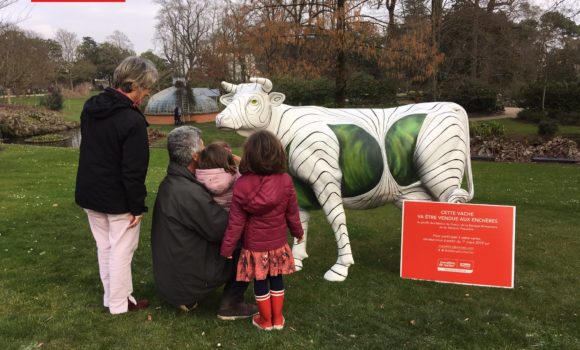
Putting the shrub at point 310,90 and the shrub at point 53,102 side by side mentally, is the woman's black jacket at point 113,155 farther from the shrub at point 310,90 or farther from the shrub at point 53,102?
the shrub at point 53,102

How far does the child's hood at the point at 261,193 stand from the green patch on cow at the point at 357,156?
1402mm

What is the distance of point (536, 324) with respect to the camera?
12.1 ft

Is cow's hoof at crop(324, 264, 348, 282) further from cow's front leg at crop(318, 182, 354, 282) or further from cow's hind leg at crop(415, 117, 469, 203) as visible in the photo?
cow's hind leg at crop(415, 117, 469, 203)

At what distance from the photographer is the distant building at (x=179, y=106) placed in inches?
1286

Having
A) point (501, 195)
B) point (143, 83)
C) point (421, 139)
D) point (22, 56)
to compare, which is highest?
point (22, 56)

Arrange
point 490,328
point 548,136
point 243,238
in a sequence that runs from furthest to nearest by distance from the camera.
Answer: point 548,136
point 490,328
point 243,238

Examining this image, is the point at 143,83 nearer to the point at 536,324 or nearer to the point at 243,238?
the point at 243,238

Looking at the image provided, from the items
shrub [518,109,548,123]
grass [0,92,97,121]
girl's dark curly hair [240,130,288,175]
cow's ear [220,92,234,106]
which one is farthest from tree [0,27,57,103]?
shrub [518,109,548,123]

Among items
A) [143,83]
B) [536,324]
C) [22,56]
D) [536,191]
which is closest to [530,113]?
[536,191]

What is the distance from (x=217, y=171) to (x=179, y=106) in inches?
1203

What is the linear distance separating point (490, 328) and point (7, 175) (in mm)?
11661

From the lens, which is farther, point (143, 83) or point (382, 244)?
point (382, 244)

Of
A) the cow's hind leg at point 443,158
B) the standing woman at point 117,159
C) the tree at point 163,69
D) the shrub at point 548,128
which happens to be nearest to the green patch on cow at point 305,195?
the cow's hind leg at point 443,158

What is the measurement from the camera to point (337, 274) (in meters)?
4.62
